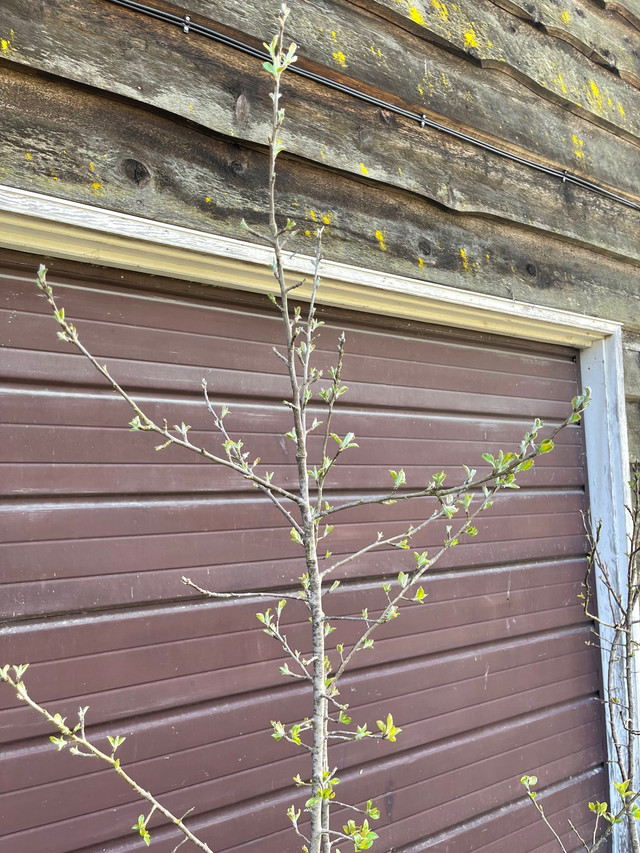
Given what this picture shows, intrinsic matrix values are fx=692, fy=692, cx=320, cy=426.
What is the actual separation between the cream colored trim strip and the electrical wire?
0.49 metres

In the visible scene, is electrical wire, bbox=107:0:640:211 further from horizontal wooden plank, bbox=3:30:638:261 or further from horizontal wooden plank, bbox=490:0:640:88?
horizontal wooden plank, bbox=490:0:640:88

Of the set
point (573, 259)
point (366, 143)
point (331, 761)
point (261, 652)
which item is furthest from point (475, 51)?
point (331, 761)

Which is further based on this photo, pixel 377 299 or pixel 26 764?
pixel 377 299

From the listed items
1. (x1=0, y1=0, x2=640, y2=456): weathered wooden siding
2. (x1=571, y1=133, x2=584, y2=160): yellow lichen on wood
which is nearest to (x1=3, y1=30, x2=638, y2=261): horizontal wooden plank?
(x1=0, y1=0, x2=640, y2=456): weathered wooden siding

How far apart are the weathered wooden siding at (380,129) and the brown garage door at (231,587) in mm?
254

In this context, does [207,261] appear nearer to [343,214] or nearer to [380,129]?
[343,214]

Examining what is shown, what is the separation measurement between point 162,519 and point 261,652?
45 cm

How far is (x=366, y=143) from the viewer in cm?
202

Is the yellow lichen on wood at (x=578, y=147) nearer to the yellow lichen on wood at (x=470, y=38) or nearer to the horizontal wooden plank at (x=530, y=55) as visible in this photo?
the horizontal wooden plank at (x=530, y=55)

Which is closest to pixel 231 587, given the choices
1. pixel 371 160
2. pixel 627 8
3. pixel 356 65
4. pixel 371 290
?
pixel 371 290

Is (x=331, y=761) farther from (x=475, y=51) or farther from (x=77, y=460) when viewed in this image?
(x=475, y=51)

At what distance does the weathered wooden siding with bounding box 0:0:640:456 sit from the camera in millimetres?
1504

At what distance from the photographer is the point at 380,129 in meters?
2.06

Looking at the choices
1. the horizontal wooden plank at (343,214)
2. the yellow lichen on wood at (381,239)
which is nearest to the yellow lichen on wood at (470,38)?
the horizontal wooden plank at (343,214)
